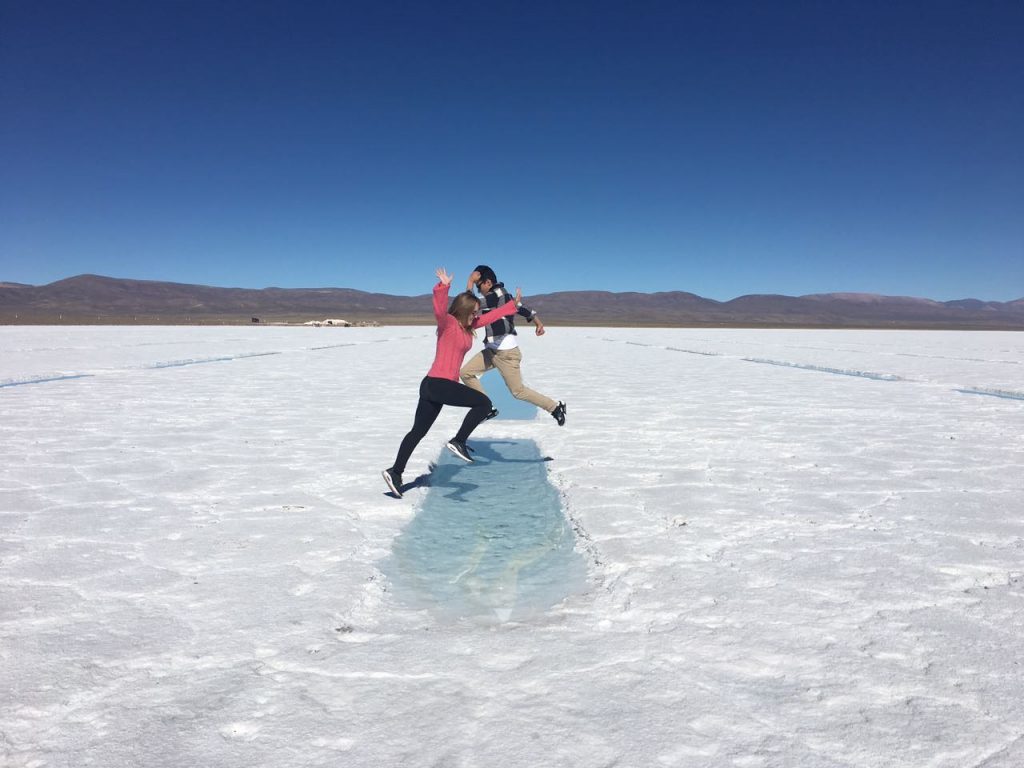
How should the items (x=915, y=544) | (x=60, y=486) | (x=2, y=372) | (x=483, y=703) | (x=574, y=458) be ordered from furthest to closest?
(x=2, y=372) < (x=574, y=458) < (x=60, y=486) < (x=915, y=544) < (x=483, y=703)

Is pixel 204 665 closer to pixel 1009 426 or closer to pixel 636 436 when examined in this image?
pixel 636 436

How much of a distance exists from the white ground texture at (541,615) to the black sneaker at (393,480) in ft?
0.48

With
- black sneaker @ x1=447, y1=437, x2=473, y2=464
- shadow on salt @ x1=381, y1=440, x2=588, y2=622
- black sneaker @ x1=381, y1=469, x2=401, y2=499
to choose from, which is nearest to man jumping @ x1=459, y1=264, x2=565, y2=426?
black sneaker @ x1=447, y1=437, x2=473, y2=464

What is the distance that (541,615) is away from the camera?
2746 mm

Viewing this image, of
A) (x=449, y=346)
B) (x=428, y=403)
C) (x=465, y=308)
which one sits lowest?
(x=428, y=403)

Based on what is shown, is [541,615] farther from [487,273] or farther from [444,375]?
[487,273]

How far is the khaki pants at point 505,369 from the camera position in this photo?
6594 millimetres

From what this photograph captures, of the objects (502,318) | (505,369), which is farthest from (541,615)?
(505,369)

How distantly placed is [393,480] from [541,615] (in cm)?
194

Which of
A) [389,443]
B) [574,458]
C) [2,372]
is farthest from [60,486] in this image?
[2,372]

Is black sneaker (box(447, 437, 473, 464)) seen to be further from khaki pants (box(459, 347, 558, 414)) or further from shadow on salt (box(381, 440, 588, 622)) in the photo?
khaki pants (box(459, 347, 558, 414))

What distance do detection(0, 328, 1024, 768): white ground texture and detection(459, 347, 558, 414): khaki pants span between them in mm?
629

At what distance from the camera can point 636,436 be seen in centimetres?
670

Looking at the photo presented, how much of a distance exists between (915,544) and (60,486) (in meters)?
5.44
